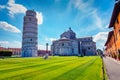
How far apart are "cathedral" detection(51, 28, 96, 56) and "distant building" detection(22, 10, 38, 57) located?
18796mm

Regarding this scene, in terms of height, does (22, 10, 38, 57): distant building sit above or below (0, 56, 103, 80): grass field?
above

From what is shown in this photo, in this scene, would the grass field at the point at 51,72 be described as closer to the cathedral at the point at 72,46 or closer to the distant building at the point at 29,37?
the distant building at the point at 29,37

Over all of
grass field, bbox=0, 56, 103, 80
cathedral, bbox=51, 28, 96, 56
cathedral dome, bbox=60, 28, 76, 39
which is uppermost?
cathedral dome, bbox=60, 28, 76, 39

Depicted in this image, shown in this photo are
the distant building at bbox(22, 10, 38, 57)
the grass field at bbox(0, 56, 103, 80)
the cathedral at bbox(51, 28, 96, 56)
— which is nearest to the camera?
the grass field at bbox(0, 56, 103, 80)

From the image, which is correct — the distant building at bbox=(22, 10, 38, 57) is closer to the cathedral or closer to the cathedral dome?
the cathedral

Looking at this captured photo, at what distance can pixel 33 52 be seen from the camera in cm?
9269

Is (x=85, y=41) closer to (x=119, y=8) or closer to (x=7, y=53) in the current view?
(x=7, y=53)

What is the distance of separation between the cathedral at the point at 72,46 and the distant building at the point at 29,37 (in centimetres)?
1880

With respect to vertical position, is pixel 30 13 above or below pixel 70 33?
above

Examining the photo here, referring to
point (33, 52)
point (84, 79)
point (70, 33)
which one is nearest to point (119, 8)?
point (84, 79)

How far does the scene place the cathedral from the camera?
4085 inches

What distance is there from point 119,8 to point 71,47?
8952 centimetres

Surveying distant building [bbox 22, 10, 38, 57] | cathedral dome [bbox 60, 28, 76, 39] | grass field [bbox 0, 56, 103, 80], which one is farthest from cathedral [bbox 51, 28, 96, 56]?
grass field [bbox 0, 56, 103, 80]

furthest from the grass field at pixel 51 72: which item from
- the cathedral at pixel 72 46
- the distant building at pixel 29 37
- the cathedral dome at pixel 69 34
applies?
the cathedral dome at pixel 69 34
